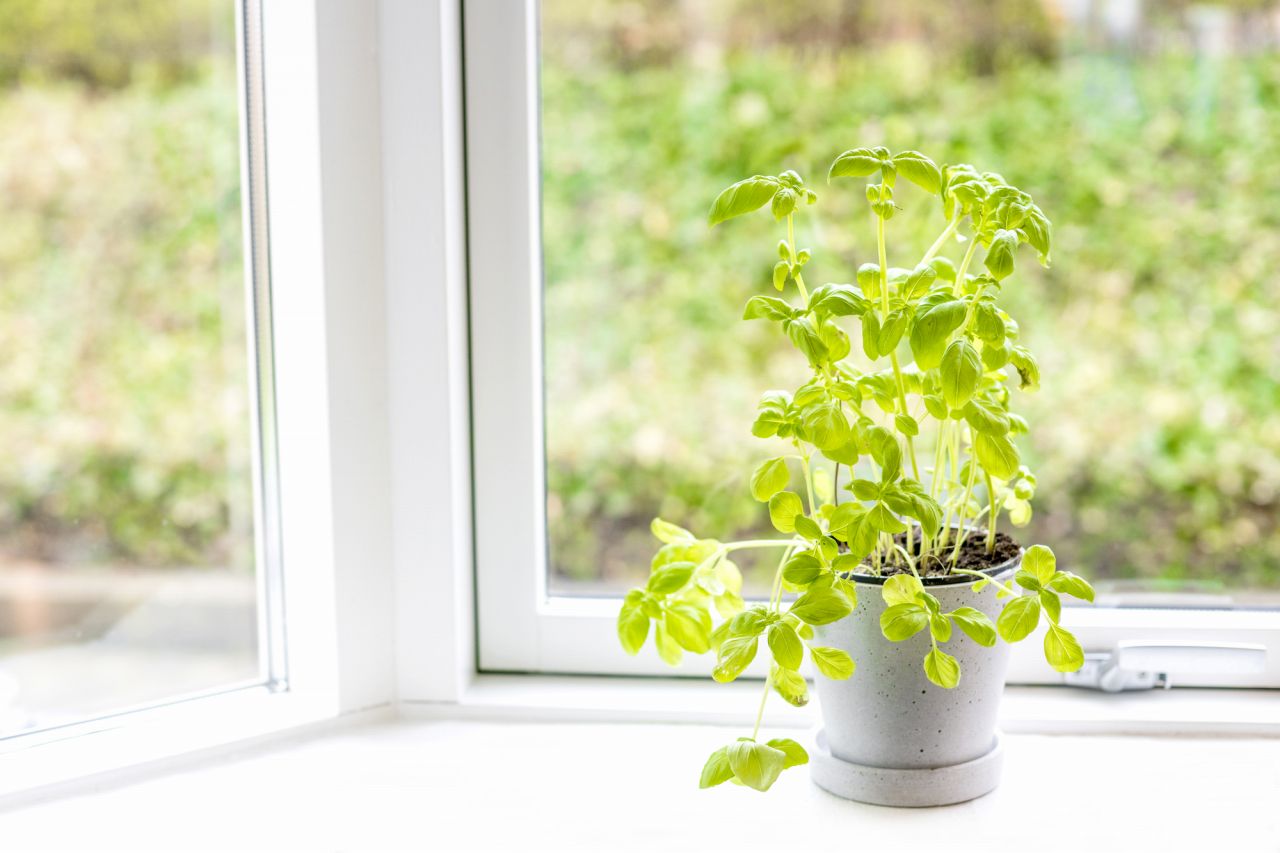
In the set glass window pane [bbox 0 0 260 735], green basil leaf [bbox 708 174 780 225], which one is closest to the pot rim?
green basil leaf [bbox 708 174 780 225]

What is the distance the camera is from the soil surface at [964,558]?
101cm

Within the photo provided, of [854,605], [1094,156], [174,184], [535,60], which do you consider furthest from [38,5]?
[1094,156]

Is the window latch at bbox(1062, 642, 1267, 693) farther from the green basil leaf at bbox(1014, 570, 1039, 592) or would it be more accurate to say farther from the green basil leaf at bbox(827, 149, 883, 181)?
the green basil leaf at bbox(827, 149, 883, 181)

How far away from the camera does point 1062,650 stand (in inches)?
37.1

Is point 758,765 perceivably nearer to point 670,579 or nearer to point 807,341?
point 670,579

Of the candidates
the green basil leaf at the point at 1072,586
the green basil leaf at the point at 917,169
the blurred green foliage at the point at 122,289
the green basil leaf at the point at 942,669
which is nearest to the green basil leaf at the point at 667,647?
the green basil leaf at the point at 942,669

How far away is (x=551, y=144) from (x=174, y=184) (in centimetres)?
40

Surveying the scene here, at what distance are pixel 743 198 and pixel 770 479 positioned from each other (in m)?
0.23

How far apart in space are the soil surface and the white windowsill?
8.2 inches

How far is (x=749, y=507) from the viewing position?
1323 mm

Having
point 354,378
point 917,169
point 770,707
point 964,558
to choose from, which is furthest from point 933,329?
point 354,378

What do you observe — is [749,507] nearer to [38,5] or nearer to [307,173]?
[307,173]

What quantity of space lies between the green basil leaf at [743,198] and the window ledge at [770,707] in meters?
0.52

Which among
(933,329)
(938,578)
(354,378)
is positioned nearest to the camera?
(933,329)
